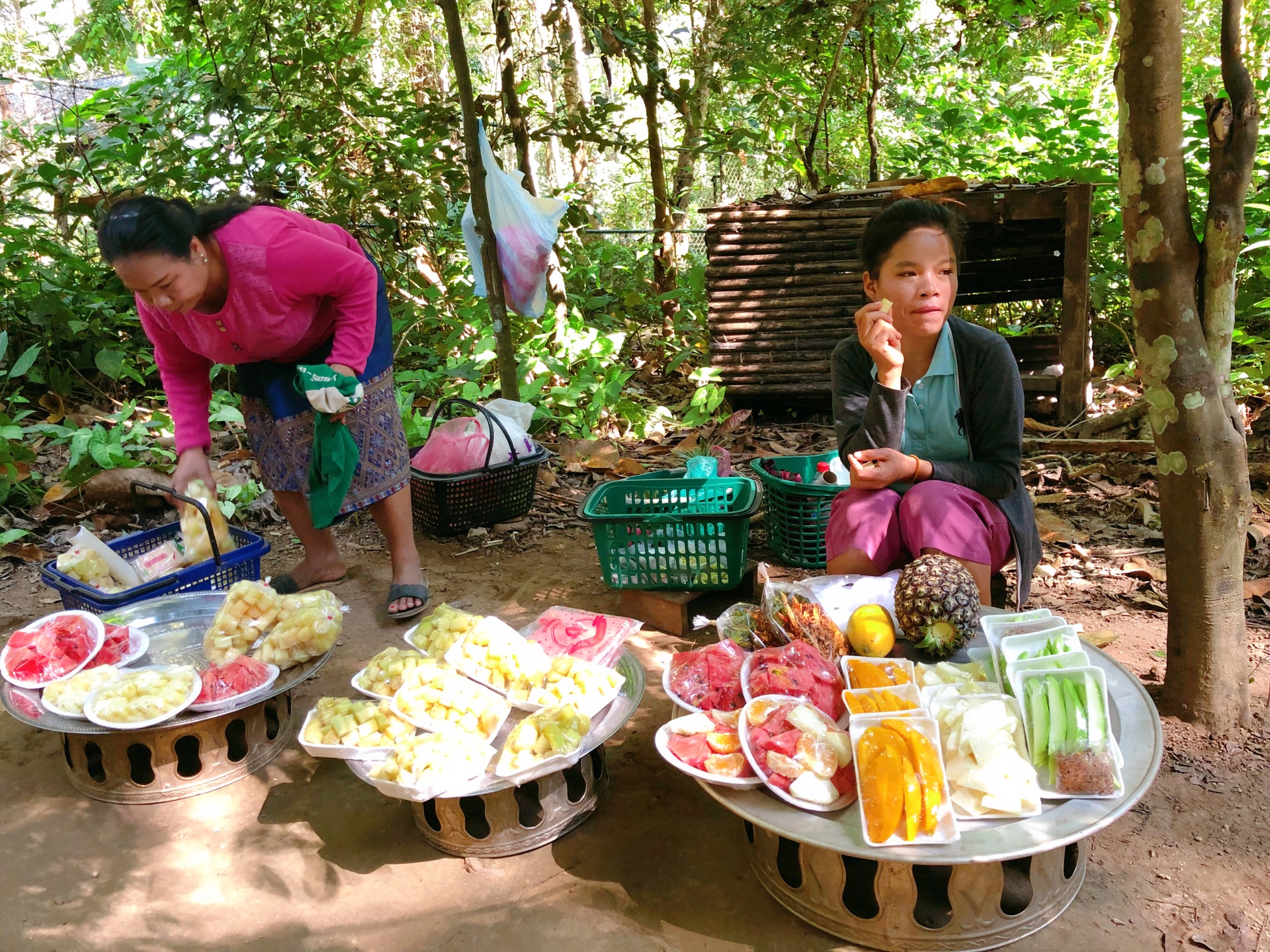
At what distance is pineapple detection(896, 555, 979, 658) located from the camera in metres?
2.42

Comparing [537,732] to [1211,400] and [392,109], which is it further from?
[392,109]

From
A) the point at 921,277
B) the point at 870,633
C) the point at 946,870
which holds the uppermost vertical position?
the point at 921,277

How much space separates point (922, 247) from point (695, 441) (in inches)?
129

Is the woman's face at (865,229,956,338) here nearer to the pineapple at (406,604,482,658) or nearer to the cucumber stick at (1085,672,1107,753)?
the cucumber stick at (1085,672,1107,753)

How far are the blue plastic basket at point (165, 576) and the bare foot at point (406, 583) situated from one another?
1.87ft

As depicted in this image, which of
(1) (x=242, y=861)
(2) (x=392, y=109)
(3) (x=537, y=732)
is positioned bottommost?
(1) (x=242, y=861)

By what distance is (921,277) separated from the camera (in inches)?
107

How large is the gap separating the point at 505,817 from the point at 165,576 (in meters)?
1.92

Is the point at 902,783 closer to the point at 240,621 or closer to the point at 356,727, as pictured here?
the point at 356,727

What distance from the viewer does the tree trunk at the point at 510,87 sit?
5500 mm

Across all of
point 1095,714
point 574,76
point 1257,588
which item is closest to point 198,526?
point 1095,714

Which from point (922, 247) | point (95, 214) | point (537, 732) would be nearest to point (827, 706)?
point (537, 732)

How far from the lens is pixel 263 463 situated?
3844 millimetres

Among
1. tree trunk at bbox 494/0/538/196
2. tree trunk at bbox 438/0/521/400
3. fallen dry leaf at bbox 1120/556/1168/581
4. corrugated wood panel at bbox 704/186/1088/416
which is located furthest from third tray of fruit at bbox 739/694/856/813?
tree trunk at bbox 494/0/538/196
